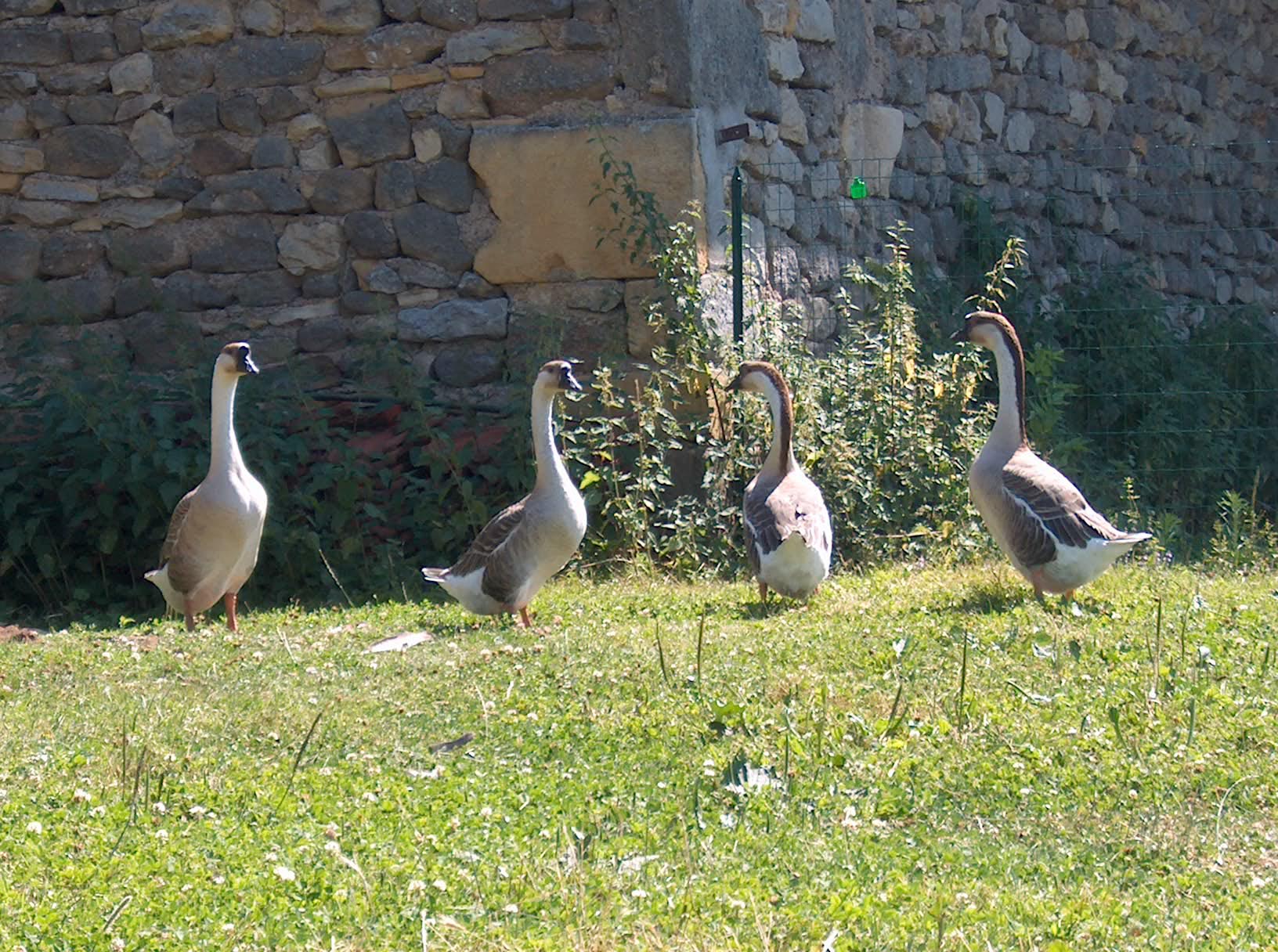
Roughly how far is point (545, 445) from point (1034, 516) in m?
2.15

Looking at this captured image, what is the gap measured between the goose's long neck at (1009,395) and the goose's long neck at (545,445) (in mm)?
1938

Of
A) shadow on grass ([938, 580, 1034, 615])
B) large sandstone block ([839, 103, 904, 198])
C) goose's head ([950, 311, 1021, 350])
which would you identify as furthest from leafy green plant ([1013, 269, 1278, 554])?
shadow on grass ([938, 580, 1034, 615])

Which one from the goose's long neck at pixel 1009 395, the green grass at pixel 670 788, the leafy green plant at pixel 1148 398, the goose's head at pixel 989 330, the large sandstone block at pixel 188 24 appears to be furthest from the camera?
the leafy green plant at pixel 1148 398

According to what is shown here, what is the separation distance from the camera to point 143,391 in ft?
31.5

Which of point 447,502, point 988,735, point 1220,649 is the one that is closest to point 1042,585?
point 1220,649

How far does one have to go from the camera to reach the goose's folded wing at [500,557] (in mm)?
7461

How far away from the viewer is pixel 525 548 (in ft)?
24.6

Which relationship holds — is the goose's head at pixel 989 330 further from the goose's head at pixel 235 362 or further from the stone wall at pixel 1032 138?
the goose's head at pixel 235 362

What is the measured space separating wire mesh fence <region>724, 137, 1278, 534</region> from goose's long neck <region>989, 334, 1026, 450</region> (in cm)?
206

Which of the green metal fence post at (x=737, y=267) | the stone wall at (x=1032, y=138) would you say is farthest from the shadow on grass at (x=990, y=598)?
the stone wall at (x=1032, y=138)

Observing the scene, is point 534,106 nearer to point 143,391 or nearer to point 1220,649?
point 143,391

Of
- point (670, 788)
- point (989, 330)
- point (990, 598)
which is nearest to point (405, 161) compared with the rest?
point (989, 330)

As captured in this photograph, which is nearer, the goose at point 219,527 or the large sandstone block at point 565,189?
the goose at point 219,527

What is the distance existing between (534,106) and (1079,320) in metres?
4.80
